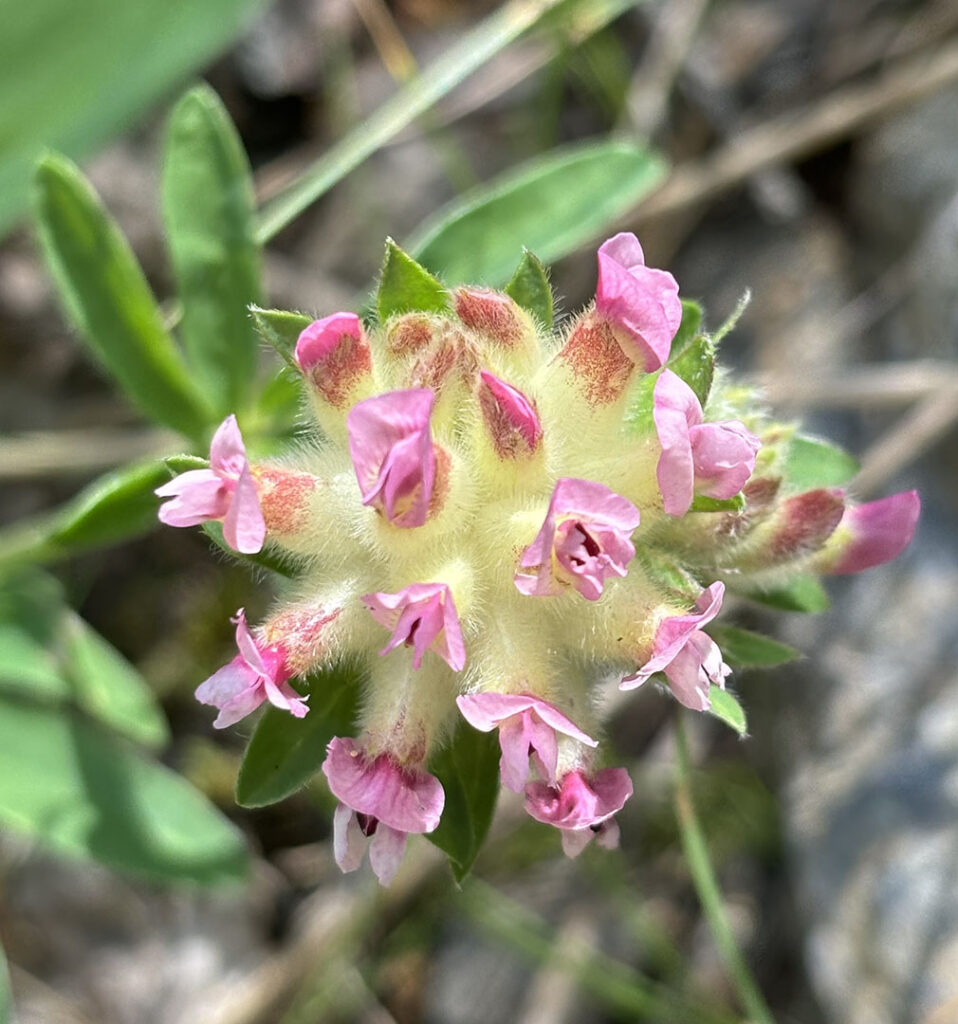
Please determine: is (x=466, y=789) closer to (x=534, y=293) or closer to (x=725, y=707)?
(x=725, y=707)

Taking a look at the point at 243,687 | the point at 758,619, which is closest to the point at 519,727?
the point at 243,687

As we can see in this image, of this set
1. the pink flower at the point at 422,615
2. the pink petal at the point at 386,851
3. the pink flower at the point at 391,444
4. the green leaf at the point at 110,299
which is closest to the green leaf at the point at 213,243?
the green leaf at the point at 110,299

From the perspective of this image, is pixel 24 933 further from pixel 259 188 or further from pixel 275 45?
pixel 275 45

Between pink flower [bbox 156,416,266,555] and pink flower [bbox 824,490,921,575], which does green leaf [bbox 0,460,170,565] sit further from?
pink flower [bbox 824,490,921,575]

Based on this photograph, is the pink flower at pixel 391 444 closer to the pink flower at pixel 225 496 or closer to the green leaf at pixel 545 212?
the pink flower at pixel 225 496

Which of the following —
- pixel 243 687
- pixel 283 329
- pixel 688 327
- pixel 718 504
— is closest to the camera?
pixel 243 687

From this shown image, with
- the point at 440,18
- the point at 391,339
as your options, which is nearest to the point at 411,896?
the point at 391,339
